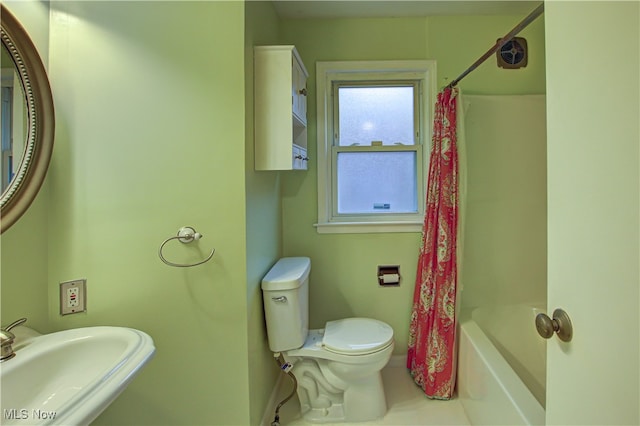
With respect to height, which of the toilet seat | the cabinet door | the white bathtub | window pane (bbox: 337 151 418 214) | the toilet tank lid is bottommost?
the white bathtub

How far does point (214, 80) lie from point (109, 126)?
0.49 m

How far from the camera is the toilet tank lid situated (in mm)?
1583

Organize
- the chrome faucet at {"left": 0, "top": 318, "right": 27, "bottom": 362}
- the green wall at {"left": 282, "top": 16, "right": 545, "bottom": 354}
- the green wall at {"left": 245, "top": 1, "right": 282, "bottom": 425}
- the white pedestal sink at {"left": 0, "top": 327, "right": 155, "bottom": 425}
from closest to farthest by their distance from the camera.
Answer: the white pedestal sink at {"left": 0, "top": 327, "right": 155, "bottom": 425} → the chrome faucet at {"left": 0, "top": 318, "right": 27, "bottom": 362} → the green wall at {"left": 245, "top": 1, "right": 282, "bottom": 425} → the green wall at {"left": 282, "top": 16, "right": 545, "bottom": 354}

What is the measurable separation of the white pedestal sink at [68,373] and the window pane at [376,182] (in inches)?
61.4

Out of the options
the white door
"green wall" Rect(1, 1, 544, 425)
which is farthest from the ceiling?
the white door

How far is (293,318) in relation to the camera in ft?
5.33

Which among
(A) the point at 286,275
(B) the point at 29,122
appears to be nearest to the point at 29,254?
(B) the point at 29,122

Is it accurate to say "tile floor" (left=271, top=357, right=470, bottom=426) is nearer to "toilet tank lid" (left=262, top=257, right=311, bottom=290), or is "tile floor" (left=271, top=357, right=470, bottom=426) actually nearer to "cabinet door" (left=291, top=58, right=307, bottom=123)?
"toilet tank lid" (left=262, top=257, right=311, bottom=290)

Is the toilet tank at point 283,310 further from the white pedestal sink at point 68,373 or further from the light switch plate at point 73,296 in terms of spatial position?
the light switch plate at point 73,296

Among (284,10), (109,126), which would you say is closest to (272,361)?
(109,126)

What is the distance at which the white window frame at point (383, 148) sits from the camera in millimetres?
2168

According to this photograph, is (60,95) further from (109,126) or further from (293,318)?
(293,318)

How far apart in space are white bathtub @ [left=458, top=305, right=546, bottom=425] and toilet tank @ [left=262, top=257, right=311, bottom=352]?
36.7 inches

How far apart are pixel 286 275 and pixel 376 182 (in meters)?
1.02
